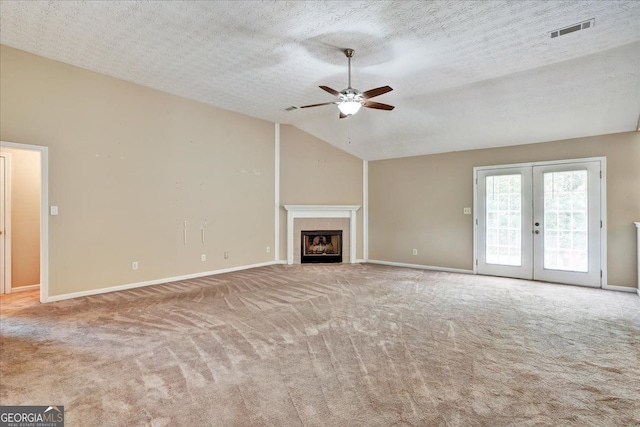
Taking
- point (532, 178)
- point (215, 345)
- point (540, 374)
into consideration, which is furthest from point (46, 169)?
point (532, 178)

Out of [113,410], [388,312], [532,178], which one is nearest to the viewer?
[113,410]

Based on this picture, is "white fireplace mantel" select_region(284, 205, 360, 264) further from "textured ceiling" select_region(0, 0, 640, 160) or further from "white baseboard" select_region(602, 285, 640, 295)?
"white baseboard" select_region(602, 285, 640, 295)

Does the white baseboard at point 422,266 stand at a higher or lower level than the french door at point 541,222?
lower

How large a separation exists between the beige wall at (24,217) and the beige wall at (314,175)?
167 inches

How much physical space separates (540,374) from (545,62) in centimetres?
363

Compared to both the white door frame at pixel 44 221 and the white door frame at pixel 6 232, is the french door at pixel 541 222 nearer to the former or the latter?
the white door frame at pixel 44 221

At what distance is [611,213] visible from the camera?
519 cm

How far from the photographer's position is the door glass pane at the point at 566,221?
5.40 metres

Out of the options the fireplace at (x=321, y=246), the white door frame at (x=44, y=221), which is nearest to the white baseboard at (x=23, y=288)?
the white door frame at (x=44, y=221)

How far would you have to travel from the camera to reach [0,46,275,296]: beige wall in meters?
4.39

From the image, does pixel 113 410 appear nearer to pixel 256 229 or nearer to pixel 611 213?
pixel 256 229

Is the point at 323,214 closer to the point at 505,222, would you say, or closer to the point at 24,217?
the point at 505,222

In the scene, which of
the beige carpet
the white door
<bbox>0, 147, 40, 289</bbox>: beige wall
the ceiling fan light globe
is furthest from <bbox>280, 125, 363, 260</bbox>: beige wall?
<bbox>0, 147, 40, 289</bbox>: beige wall

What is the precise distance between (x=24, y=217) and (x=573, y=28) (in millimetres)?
7632
